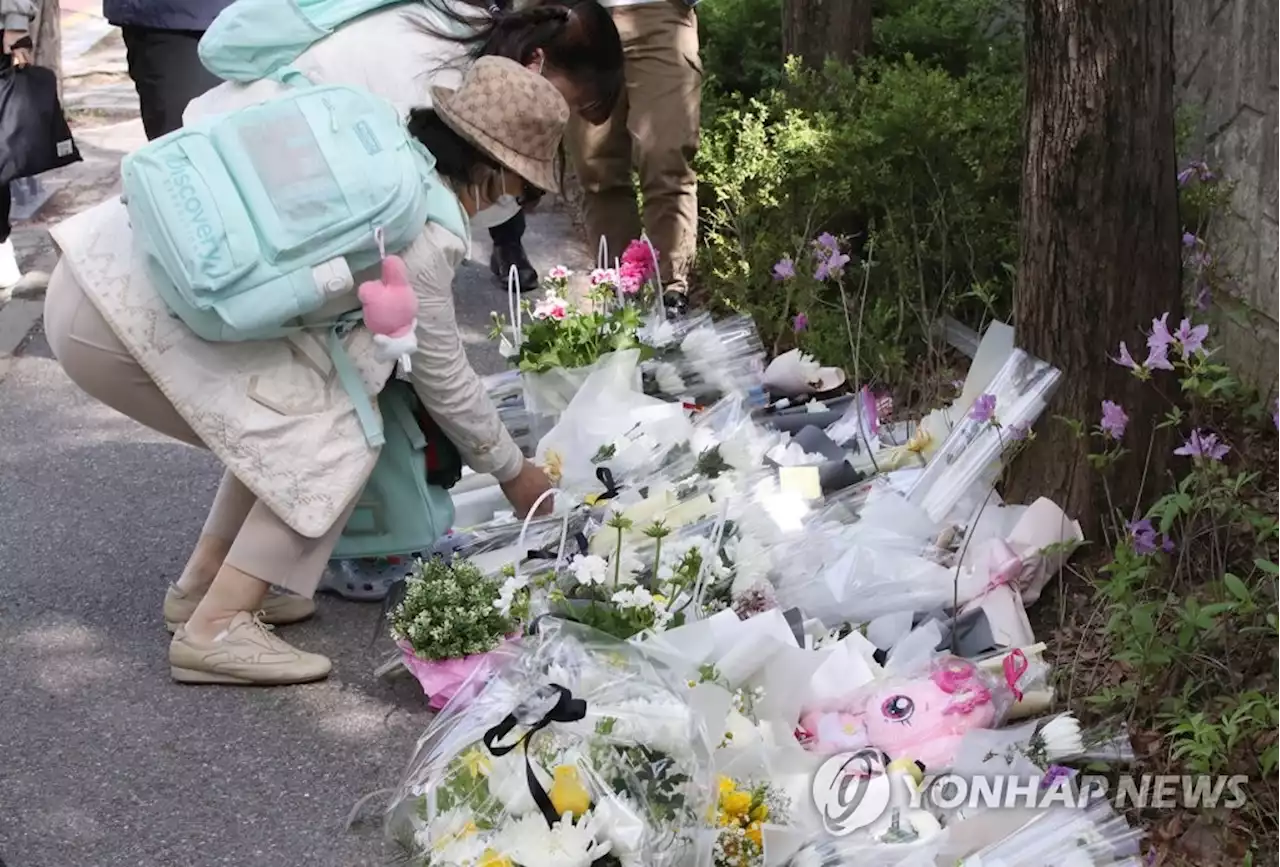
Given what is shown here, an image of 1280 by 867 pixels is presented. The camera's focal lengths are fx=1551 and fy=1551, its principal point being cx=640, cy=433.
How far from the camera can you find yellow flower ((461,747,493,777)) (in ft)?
8.45

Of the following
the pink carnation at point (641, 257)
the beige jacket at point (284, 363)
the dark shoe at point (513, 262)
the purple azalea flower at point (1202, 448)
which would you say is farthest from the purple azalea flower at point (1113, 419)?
the dark shoe at point (513, 262)

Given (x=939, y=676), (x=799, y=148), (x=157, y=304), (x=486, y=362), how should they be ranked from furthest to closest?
(x=486, y=362) < (x=799, y=148) < (x=157, y=304) < (x=939, y=676)

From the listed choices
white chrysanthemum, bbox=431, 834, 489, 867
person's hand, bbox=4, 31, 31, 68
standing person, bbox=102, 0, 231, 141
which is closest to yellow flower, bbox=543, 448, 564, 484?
white chrysanthemum, bbox=431, 834, 489, 867

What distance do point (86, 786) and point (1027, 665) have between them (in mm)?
1917

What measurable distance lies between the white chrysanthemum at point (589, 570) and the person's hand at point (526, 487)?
567mm

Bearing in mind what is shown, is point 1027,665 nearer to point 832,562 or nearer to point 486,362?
point 832,562

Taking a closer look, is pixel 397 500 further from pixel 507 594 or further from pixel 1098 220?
pixel 1098 220

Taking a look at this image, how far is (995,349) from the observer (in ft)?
12.5

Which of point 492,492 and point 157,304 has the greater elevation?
point 157,304

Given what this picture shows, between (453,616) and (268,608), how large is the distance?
2.59ft

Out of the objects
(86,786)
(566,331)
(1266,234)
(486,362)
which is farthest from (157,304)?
(1266,234)

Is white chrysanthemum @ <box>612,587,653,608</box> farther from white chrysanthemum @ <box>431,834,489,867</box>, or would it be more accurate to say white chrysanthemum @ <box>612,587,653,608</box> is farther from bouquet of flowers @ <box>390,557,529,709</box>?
white chrysanthemum @ <box>431,834,489,867</box>

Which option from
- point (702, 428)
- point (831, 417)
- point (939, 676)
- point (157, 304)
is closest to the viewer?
point (939, 676)

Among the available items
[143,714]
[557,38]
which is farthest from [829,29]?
[143,714]
